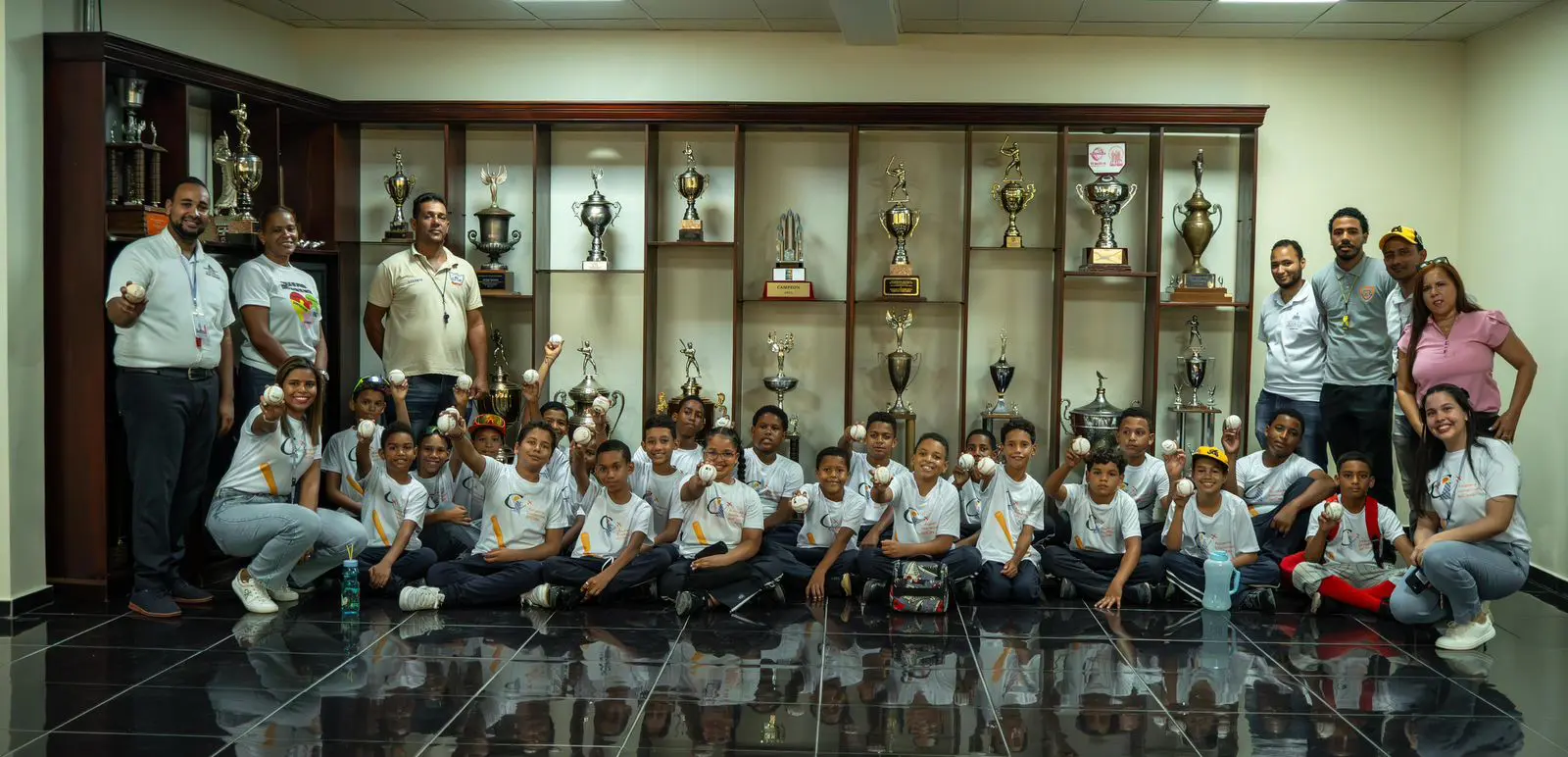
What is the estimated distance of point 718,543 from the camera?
18.5 feet

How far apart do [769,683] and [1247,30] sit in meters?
5.02

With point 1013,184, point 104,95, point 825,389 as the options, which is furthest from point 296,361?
point 1013,184

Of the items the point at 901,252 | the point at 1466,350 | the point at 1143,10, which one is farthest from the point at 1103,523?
the point at 1143,10

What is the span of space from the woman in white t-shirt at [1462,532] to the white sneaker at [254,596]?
15.3 ft

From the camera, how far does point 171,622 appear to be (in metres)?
5.07

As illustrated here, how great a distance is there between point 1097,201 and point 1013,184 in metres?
0.50

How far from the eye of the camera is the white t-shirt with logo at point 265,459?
5.34 m

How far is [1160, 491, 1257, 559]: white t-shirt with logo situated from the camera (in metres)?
5.77

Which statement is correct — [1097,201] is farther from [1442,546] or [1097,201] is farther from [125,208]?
[125,208]

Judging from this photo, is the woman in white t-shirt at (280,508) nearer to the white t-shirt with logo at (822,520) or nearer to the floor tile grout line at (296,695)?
the floor tile grout line at (296,695)

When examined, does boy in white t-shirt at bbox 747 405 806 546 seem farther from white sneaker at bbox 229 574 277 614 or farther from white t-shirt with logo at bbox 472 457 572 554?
white sneaker at bbox 229 574 277 614

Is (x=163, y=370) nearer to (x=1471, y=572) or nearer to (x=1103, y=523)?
(x=1103, y=523)

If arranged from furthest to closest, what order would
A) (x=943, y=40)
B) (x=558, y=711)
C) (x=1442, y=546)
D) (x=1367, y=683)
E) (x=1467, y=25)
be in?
(x=943, y=40), (x=1467, y=25), (x=1442, y=546), (x=1367, y=683), (x=558, y=711)

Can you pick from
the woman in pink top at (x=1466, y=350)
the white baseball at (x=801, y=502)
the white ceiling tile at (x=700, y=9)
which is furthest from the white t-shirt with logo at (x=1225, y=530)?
the white ceiling tile at (x=700, y=9)
